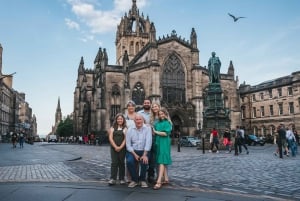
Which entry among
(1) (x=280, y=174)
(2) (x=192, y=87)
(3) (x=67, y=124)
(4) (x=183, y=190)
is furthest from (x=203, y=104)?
(3) (x=67, y=124)

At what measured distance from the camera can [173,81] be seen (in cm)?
4862

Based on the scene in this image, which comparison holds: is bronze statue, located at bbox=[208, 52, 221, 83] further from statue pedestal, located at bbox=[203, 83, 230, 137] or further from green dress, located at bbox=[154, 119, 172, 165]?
green dress, located at bbox=[154, 119, 172, 165]

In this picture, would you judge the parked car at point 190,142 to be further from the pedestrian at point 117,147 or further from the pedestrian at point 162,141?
the pedestrian at point 117,147

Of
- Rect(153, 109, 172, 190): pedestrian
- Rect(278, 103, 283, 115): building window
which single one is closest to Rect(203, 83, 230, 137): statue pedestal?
Rect(153, 109, 172, 190): pedestrian

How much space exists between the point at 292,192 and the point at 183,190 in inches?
85.5

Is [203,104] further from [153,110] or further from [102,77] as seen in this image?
[153,110]

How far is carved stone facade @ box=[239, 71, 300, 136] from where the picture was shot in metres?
49.6

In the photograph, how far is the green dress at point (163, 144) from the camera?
693cm

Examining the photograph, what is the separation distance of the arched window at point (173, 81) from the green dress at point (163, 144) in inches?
1602

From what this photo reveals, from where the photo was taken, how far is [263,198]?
5.67m

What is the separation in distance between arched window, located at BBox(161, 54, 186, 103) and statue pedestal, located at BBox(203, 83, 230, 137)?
78.8 feet

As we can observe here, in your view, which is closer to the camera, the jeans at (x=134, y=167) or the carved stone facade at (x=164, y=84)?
the jeans at (x=134, y=167)

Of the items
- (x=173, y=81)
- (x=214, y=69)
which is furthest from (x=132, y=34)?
(x=214, y=69)

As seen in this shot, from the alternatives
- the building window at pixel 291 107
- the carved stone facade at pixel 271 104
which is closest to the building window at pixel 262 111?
the carved stone facade at pixel 271 104
